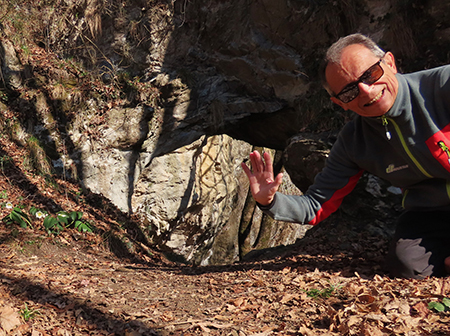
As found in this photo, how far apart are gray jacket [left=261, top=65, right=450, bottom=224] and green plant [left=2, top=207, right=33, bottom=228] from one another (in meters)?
3.66

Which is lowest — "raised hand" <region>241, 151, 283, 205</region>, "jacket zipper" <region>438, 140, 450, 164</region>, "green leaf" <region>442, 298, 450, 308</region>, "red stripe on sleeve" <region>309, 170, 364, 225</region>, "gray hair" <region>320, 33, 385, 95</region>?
"green leaf" <region>442, 298, 450, 308</region>

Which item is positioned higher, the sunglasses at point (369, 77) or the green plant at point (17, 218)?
the sunglasses at point (369, 77)

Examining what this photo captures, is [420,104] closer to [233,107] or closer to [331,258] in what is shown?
[331,258]

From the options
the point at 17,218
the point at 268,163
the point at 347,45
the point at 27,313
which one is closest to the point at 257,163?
the point at 268,163

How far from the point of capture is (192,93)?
735 cm

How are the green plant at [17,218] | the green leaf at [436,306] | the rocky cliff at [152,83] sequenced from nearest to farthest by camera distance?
the green leaf at [436,306], the green plant at [17,218], the rocky cliff at [152,83]

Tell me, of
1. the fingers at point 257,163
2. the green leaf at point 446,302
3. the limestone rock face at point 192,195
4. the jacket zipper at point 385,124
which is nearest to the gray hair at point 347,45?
the jacket zipper at point 385,124

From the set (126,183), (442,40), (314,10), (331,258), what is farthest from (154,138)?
(442,40)

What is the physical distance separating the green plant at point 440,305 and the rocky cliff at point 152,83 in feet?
11.6

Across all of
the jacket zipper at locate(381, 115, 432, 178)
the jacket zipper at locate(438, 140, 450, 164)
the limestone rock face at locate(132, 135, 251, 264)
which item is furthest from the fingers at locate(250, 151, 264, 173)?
the limestone rock face at locate(132, 135, 251, 264)

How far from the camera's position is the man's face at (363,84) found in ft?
7.39

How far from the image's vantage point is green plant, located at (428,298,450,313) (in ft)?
6.53

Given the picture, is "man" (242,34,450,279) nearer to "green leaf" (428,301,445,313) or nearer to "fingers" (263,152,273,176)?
"fingers" (263,152,273,176)

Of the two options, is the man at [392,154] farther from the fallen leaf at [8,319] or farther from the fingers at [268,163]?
the fallen leaf at [8,319]
